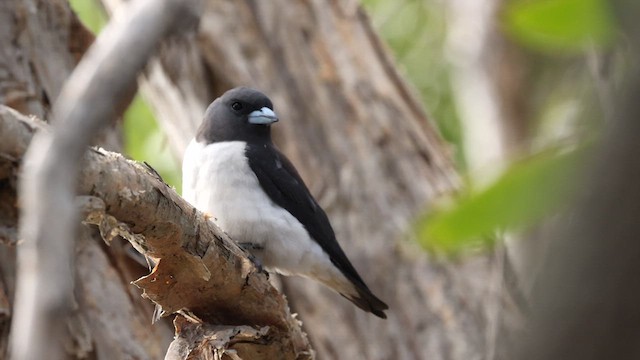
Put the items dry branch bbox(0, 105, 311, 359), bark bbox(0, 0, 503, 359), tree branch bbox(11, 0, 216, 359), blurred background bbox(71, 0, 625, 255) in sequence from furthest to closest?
blurred background bbox(71, 0, 625, 255) < bark bbox(0, 0, 503, 359) < dry branch bbox(0, 105, 311, 359) < tree branch bbox(11, 0, 216, 359)

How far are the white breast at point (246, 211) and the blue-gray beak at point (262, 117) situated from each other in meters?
0.22

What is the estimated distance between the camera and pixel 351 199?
21.7ft

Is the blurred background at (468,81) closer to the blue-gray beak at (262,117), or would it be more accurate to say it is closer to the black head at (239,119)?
the black head at (239,119)

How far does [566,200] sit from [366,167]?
590 cm

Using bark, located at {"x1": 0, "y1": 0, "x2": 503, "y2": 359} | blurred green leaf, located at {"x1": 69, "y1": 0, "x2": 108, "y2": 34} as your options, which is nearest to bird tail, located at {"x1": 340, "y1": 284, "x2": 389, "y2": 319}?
bark, located at {"x1": 0, "y1": 0, "x2": 503, "y2": 359}

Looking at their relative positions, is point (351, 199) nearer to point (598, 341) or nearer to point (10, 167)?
point (10, 167)

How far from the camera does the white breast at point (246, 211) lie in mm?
4742

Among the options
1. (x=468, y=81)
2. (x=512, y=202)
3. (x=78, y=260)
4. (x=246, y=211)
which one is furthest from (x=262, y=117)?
(x=468, y=81)

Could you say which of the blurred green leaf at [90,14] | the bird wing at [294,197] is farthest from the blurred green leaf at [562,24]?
the blurred green leaf at [90,14]

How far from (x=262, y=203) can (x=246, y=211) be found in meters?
0.14

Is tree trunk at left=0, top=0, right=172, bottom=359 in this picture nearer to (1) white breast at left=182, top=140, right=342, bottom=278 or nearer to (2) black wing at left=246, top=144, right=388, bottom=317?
(1) white breast at left=182, top=140, right=342, bottom=278

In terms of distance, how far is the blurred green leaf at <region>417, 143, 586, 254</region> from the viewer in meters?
0.88

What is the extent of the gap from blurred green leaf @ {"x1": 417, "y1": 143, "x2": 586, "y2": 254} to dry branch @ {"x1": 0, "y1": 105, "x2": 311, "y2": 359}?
1.50 m

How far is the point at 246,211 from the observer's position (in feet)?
15.6
